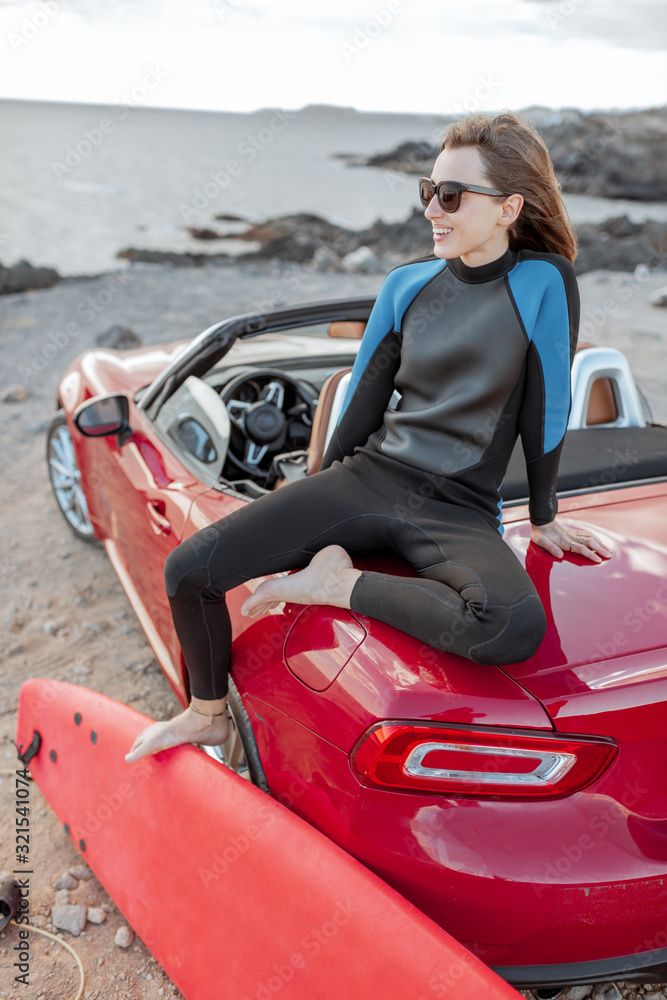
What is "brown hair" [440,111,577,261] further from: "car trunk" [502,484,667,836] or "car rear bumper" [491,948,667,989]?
"car rear bumper" [491,948,667,989]

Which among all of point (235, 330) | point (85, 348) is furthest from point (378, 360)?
point (85, 348)

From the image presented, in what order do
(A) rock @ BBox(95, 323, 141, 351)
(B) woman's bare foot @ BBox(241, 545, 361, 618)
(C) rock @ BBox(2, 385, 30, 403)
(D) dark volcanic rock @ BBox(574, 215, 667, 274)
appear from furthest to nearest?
1. (D) dark volcanic rock @ BBox(574, 215, 667, 274)
2. (A) rock @ BBox(95, 323, 141, 351)
3. (C) rock @ BBox(2, 385, 30, 403)
4. (B) woman's bare foot @ BBox(241, 545, 361, 618)

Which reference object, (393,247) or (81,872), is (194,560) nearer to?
(81,872)

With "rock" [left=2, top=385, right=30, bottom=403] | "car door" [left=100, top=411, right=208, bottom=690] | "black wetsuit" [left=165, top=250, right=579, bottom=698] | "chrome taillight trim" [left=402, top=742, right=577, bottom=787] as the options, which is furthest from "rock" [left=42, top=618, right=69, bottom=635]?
"rock" [left=2, top=385, right=30, bottom=403]

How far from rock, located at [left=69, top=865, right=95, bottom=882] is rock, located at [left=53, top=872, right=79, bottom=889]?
18 millimetres

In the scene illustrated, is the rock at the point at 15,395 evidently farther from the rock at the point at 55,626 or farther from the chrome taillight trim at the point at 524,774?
the chrome taillight trim at the point at 524,774

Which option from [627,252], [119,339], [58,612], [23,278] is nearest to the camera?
[58,612]

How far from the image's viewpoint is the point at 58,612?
3.84 metres

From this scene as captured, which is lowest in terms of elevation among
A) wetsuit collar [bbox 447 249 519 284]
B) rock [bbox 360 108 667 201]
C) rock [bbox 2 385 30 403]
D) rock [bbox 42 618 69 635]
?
rock [bbox 42 618 69 635]

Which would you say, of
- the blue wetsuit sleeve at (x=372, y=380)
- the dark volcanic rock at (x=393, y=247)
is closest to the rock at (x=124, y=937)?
the blue wetsuit sleeve at (x=372, y=380)

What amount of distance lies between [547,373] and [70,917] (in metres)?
2.16

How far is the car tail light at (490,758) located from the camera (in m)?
1.55

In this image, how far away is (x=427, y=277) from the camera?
216 cm

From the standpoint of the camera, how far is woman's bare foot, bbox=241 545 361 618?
6.01 feet
